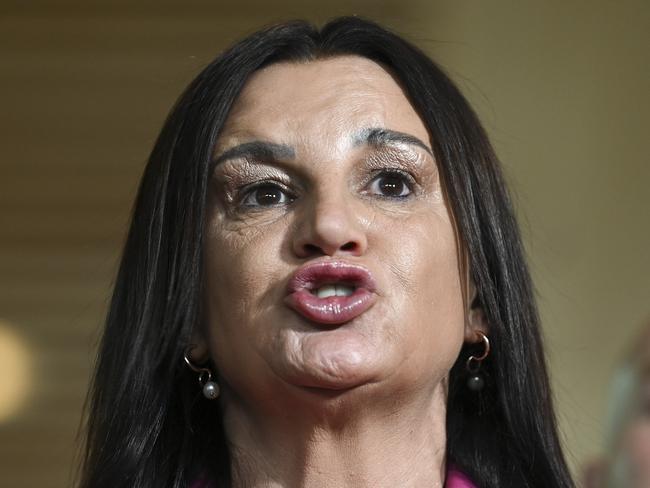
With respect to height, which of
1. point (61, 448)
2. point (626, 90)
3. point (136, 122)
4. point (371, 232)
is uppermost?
point (371, 232)

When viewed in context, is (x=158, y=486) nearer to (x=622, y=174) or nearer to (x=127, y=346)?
(x=127, y=346)

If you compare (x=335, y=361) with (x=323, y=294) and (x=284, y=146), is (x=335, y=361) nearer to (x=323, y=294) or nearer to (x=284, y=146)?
(x=323, y=294)

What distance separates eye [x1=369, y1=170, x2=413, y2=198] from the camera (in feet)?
9.62

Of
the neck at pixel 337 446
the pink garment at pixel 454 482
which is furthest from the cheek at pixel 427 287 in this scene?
the pink garment at pixel 454 482

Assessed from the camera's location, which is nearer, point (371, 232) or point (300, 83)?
point (371, 232)

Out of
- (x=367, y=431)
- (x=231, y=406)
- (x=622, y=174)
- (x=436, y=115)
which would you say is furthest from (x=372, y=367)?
(x=622, y=174)

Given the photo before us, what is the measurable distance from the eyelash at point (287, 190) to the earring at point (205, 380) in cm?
30

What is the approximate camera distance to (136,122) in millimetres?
5523

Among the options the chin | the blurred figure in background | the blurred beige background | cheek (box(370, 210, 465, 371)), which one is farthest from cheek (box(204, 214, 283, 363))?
the blurred beige background

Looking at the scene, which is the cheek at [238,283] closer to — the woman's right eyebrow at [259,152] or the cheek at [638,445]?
the woman's right eyebrow at [259,152]

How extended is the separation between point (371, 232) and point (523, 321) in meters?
0.44

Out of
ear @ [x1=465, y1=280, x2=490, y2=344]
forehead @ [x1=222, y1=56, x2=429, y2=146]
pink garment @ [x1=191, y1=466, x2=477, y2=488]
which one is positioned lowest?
pink garment @ [x1=191, y1=466, x2=477, y2=488]

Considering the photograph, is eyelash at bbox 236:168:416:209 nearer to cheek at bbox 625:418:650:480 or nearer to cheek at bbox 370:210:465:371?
cheek at bbox 370:210:465:371

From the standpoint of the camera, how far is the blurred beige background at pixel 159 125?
5.25 metres
